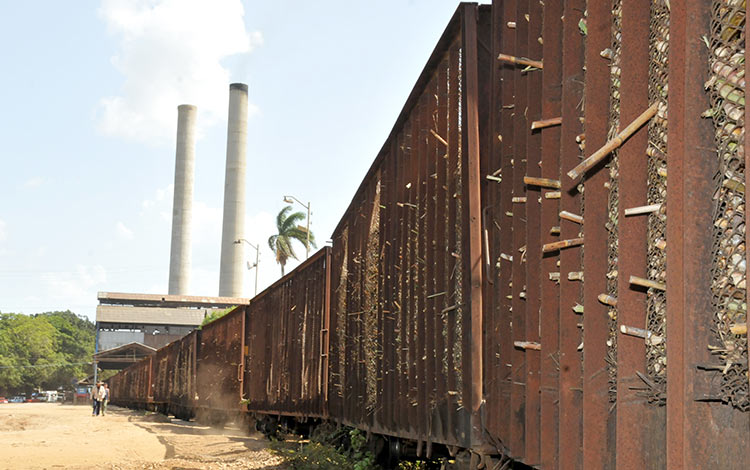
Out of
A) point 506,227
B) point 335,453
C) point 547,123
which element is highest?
point 547,123

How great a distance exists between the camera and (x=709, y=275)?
253 centimetres

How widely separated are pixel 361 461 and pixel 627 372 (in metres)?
7.43

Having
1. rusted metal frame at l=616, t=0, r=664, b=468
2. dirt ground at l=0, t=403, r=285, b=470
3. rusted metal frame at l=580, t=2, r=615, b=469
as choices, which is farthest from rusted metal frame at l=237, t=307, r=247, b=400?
rusted metal frame at l=616, t=0, r=664, b=468

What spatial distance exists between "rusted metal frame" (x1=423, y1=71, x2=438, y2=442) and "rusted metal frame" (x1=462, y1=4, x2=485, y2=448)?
95cm

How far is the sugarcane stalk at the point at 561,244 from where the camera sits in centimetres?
358

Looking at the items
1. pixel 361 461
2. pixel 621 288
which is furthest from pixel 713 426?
pixel 361 461

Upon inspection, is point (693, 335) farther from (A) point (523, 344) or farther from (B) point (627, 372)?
(A) point (523, 344)

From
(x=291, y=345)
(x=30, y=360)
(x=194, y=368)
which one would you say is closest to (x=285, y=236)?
(x=194, y=368)

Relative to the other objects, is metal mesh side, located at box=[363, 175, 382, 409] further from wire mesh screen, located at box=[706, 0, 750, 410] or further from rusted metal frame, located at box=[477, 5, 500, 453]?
wire mesh screen, located at box=[706, 0, 750, 410]

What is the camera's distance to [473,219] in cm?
529

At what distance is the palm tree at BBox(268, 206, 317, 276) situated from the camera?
157 ft

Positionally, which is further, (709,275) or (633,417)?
(633,417)

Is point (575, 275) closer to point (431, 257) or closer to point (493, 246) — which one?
point (493, 246)

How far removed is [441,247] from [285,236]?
138 ft
